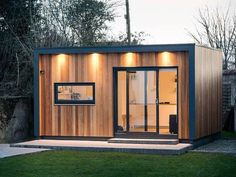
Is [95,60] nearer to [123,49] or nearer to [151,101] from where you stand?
[123,49]

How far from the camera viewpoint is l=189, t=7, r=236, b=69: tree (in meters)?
34.4

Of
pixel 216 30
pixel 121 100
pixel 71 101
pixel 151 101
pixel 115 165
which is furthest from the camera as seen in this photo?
pixel 216 30

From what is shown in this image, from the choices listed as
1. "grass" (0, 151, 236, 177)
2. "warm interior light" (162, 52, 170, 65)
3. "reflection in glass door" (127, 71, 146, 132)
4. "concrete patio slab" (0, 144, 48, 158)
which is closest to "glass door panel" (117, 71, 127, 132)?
"reflection in glass door" (127, 71, 146, 132)

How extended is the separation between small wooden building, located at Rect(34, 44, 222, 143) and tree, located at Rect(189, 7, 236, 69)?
14.9m

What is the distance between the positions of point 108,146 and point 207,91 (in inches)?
148

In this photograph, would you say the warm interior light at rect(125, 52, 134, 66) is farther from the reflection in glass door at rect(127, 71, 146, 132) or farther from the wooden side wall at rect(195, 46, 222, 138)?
the wooden side wall at rect(195, 46, 222, 138)

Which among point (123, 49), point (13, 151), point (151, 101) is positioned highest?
point (123, 49)

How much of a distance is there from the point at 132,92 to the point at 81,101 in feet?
5.25

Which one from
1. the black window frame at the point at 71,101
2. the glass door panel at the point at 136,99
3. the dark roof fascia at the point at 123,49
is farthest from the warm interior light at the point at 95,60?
the glass door panel at the point at 136,99

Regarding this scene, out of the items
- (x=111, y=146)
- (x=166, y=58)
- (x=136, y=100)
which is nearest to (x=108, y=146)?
(x=111, y=146)

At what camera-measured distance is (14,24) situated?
28.0m

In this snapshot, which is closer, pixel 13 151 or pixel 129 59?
pixel 13 151

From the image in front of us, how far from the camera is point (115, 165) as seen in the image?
1409cm

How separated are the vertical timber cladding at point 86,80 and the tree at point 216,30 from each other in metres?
16.4
